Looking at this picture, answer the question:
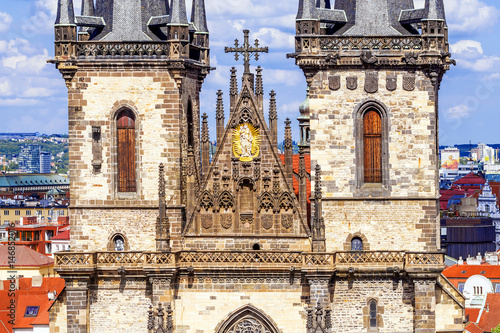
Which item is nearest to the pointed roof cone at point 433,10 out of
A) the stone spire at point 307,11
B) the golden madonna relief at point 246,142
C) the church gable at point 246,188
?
the stone spire at point 307,11

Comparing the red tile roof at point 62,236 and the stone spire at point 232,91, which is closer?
the stone spire at point 232,91

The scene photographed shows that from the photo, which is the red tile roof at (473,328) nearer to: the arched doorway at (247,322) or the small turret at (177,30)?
the arched doorway at (247,322)

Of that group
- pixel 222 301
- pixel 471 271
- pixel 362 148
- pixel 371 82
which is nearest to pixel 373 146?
pixel 362 148

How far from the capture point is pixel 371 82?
59406 millimetres

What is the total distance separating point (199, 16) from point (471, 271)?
69039 mm

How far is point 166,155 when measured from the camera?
60.4m

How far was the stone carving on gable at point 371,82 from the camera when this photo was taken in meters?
59.3

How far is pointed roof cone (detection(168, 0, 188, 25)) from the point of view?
59.8m

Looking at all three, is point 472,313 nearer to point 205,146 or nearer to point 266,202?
point 266,202

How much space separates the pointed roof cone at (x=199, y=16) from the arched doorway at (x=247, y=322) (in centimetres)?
1412

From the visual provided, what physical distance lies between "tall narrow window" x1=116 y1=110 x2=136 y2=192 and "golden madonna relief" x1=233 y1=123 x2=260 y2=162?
4.87 m

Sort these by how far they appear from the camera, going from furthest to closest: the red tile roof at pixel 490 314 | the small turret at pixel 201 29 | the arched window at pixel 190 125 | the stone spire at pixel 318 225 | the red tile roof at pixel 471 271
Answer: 1. the red tile roof at pixel 471 271
2. the red tile roof at pixel 490 314
3. the small turret at pixel 201 29
4. the arched window at pixel 190 125
5. the stone spire at pixel 318 225

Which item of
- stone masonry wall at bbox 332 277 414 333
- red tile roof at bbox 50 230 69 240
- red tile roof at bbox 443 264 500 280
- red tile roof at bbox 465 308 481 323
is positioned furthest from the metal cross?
red tile roof at bbox 50 230 69 240

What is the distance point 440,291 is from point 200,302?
36.0 feet
